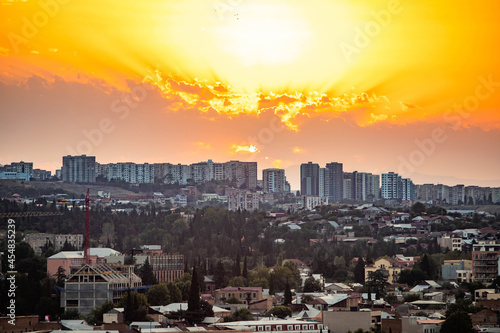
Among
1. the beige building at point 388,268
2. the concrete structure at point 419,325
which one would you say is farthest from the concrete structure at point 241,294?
the beige building at point 388,268

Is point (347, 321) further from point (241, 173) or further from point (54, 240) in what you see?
point (241, 173)

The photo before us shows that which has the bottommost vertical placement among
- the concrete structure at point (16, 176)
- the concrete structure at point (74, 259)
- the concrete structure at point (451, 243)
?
the concrete structure at point (74, 259)

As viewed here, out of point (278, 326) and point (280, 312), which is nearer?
point (278, 326)

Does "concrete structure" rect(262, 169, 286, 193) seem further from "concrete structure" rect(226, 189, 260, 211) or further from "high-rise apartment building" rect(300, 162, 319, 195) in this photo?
"concrete structure" rect(226, 189, 260, 211)

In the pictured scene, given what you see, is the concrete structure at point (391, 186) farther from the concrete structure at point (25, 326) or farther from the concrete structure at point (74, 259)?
the concrete structure at point (25, 326)

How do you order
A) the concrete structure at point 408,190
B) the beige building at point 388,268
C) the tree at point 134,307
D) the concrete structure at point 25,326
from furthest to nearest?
the concrete structure at point 408,190
the beige building at point 388,268
the tree at point 134,307
the concrete structure at point 25,326

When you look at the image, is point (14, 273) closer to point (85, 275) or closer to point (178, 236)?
point (85, 275)

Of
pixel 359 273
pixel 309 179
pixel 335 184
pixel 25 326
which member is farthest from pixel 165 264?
pixel 309 179
